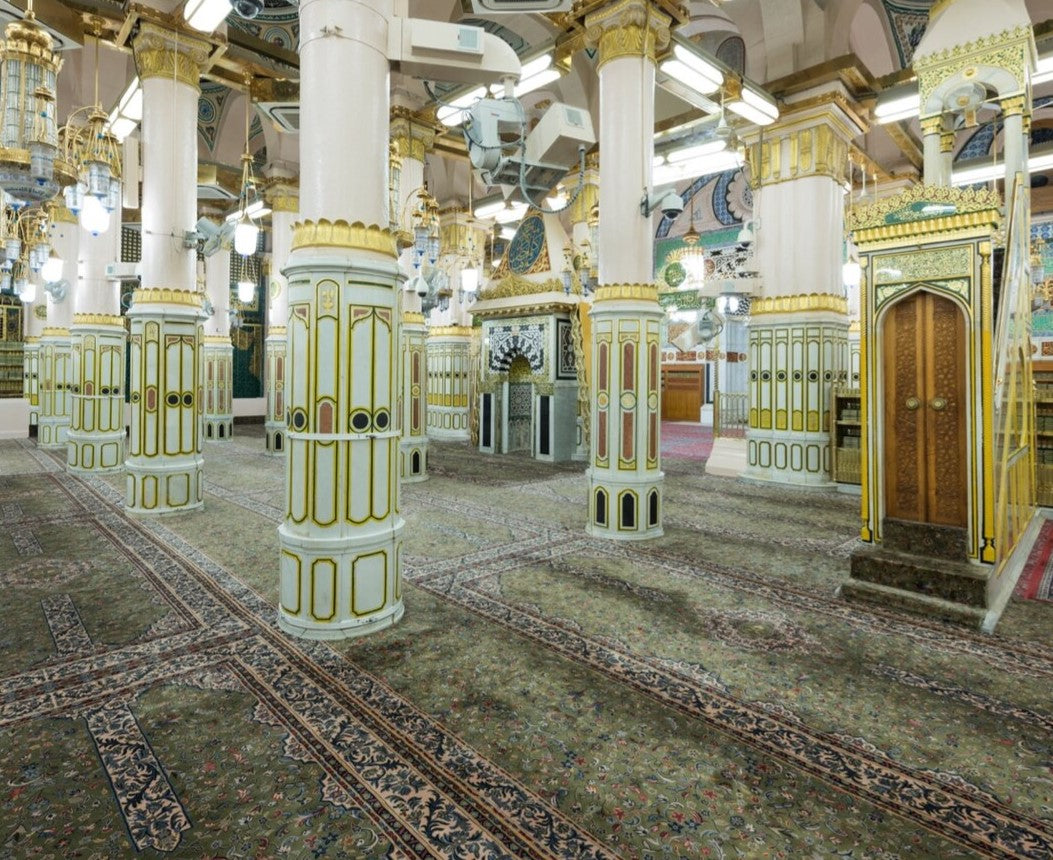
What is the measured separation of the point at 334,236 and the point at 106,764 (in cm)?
216

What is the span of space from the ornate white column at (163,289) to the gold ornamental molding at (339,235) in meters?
3.25

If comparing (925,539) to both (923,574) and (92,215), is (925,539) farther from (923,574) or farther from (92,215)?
(92,215)

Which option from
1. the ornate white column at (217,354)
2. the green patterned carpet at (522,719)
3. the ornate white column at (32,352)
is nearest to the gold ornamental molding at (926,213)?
the green patterned carpet at (522,719)

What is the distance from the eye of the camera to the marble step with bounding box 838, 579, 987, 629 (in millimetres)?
3074

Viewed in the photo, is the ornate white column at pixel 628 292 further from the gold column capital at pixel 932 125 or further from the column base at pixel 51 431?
the column base at pixel 51 431

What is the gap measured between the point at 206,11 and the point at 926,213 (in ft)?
16.8

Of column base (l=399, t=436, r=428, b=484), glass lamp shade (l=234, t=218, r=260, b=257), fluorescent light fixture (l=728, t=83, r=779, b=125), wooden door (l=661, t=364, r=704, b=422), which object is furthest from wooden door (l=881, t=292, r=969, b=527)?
wooden door (l=661, t=364, r=704, b=422)

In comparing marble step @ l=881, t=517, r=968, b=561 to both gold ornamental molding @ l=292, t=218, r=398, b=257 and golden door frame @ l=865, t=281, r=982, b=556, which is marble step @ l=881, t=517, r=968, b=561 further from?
gold ornamental molding @ l=292, t=218, r=398, b=257

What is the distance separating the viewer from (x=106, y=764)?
193 centimetres

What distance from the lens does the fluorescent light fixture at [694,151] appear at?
8.18 metres

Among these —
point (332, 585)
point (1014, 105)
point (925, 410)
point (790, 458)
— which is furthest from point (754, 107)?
point (332, 585)

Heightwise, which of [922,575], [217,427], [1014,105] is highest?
[1014,105]

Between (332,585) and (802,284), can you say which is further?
(802,284)

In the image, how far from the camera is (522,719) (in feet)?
7.21
